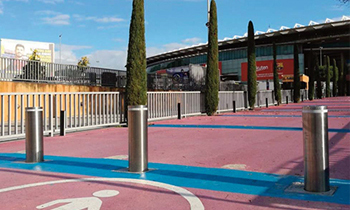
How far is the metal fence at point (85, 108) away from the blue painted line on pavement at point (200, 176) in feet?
11.5

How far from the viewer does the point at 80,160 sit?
682 centimetres

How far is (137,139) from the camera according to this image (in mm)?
5527

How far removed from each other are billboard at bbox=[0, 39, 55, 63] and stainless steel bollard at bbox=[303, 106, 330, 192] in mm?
64294

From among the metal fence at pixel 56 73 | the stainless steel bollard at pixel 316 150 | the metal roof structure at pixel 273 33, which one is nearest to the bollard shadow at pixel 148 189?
the stainless steel bollard at pixel 316 150

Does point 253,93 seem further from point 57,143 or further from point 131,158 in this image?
point 131,158

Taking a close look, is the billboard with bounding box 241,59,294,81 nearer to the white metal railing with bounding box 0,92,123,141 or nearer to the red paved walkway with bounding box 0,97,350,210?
the white metal railing with bounding box 0,92,123,141

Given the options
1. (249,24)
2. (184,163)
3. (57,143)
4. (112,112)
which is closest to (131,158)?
(184,163)

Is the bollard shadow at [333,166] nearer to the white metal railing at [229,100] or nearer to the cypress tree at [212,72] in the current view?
the cypress tree at [212,72]

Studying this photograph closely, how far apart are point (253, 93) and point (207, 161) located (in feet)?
77.2

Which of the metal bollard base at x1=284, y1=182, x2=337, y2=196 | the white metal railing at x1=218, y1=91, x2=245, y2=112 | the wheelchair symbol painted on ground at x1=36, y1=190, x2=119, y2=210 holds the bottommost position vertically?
the wheelchair symbol painted on ground at x1=36, y1=190, x2=119, y2=210

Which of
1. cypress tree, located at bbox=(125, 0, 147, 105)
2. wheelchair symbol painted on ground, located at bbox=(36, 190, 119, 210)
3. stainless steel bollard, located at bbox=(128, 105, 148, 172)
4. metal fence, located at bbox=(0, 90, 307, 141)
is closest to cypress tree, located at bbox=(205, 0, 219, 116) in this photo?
metal fence, located at bbox=(0, 90, 307, 141)

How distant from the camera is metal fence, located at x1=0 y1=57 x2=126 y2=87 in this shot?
2045cm

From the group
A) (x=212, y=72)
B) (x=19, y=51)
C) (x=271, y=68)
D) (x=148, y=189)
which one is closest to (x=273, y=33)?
(x=271, y=68)

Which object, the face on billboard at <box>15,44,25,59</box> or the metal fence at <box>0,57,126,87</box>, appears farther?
the face on billboard at <box>15,44,25,59</box>
